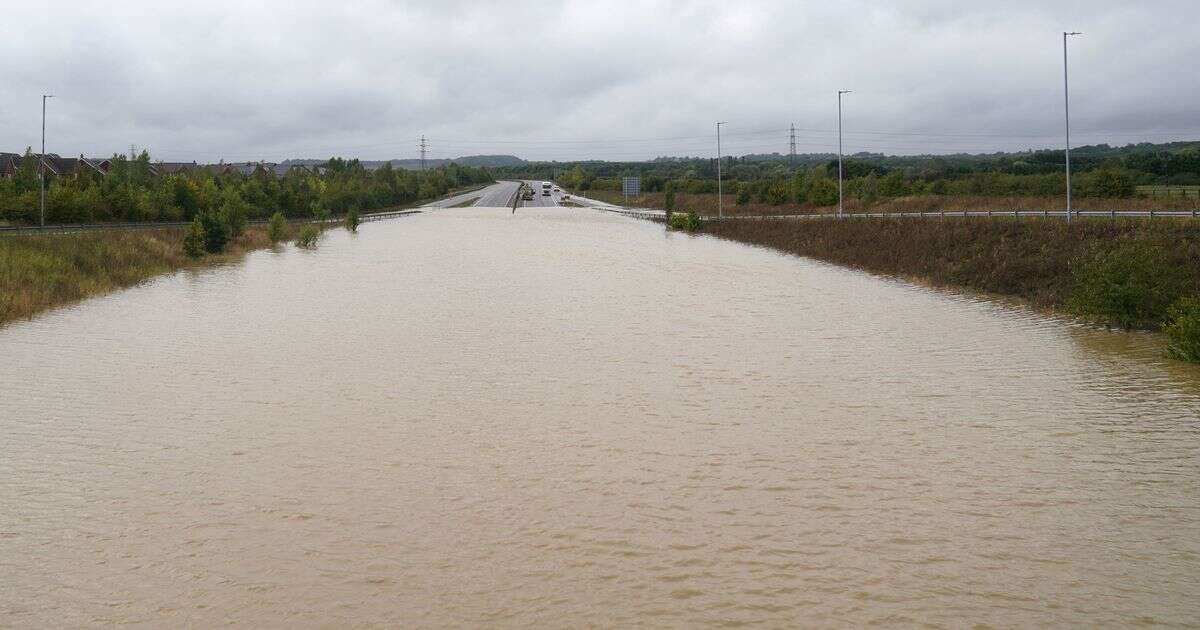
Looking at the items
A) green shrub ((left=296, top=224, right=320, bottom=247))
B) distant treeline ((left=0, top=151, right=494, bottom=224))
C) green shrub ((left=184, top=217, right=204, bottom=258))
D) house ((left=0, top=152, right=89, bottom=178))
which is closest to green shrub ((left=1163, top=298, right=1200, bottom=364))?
green shrub ((left=184, top=217, right=204, bottom=258))

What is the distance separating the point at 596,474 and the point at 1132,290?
65.2 ft

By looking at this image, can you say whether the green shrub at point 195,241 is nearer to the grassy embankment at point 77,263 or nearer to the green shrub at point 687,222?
the grassy embankment at point 77,263

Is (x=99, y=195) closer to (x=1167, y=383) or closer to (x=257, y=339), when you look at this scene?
(x=257, y=339)

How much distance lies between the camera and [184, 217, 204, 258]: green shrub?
55.1 meters

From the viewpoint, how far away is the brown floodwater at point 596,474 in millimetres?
10539

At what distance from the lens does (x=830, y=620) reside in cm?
998

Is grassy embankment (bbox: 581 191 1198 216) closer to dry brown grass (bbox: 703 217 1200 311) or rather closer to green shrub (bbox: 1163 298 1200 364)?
dry brown grass (bbox: 703 217 1200 311)

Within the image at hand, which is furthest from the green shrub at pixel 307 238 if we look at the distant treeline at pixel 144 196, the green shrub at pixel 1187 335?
the green shrub at pixel 1187 335

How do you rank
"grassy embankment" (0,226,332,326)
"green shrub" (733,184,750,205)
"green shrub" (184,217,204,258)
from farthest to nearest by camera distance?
1. "green shrub" (733,184,750,205)
2. "green shrub" (184,217,204,258)
3. "grassy embankment" (0,226,332,326)

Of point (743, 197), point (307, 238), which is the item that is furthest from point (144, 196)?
point (743, 197)

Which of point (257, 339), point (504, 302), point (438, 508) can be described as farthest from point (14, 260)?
point (438, 508)

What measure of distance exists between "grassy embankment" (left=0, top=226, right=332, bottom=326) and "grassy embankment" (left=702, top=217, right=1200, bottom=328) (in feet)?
108

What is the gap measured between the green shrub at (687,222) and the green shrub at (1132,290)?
55.0 meters

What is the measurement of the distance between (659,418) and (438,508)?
19.3 feet
